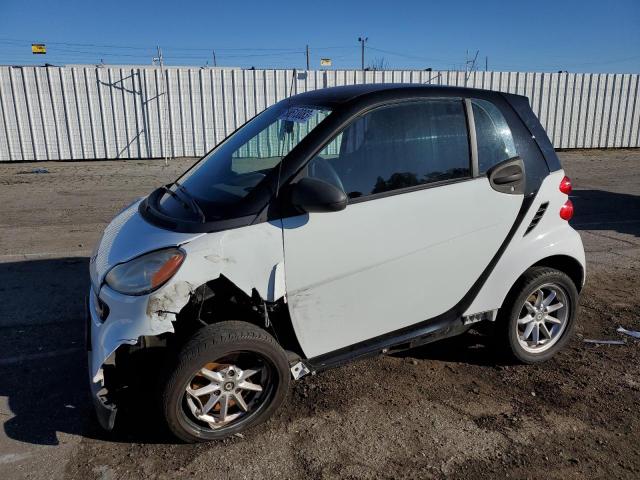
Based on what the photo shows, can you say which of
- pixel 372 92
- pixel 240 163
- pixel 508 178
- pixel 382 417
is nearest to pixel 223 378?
pixel 382 417

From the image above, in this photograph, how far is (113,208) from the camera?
28.6 ft

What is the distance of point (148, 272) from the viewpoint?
2.60 metres

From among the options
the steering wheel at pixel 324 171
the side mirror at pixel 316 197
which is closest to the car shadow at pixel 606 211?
the steering wheel at pixel 324 171

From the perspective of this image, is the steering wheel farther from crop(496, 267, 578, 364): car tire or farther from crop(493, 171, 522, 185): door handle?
crop(496, 267, 578, 364): car tire

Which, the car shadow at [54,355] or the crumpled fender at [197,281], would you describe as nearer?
the crumpled fender at [197,281]

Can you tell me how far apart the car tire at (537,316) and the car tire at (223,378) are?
1.65 metres

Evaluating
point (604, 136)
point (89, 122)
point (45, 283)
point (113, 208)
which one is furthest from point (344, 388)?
point (604, 136)

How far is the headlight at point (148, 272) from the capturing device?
257 cm

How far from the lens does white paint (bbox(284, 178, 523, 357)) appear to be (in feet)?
9.11

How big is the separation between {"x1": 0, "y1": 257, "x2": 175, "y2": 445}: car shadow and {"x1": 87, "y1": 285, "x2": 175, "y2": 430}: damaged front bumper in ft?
0.94

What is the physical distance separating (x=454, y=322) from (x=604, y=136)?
18810mm

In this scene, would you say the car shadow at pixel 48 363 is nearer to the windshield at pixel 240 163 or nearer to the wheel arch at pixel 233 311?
the wheel arch at pixel 233 311

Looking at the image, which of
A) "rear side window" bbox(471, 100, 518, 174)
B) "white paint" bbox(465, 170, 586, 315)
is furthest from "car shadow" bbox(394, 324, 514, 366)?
"rear side window" bbox(471, 100, 518, 174)

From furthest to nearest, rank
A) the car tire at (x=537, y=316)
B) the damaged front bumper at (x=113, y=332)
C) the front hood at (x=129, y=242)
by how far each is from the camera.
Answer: the car tire at (x=537, y=316) → the front hood at (x=129, y=242) → the damaged front bumper at (x=113, y=332)
